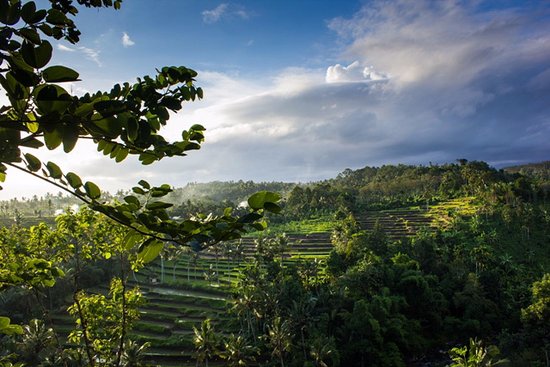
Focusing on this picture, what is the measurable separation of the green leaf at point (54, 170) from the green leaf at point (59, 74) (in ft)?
1.34

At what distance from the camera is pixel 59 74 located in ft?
3.16

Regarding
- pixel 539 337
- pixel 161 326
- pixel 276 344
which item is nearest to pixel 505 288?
pixel 539 337

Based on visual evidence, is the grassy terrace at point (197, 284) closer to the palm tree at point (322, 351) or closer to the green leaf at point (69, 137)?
the palm tree at point (322, 351)

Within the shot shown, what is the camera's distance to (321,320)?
2986cm

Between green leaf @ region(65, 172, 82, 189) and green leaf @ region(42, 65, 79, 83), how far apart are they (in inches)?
16.3

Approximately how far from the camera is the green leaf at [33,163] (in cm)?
125

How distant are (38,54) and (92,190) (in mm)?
508

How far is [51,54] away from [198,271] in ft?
182

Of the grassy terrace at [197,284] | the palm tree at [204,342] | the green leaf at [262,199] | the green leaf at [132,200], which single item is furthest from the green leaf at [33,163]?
the grassy terrace at [197,284]

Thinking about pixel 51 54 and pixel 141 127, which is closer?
pixel 51 54

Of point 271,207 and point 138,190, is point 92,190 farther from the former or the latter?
point 271,207

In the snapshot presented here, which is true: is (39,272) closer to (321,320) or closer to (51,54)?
(51,54)

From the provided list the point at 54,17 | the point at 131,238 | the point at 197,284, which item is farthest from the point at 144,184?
the point at 197,284

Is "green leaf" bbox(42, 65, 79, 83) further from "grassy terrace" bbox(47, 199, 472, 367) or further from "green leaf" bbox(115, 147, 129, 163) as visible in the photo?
"grassy terrace" bbox(47, 199, 472, 367)
